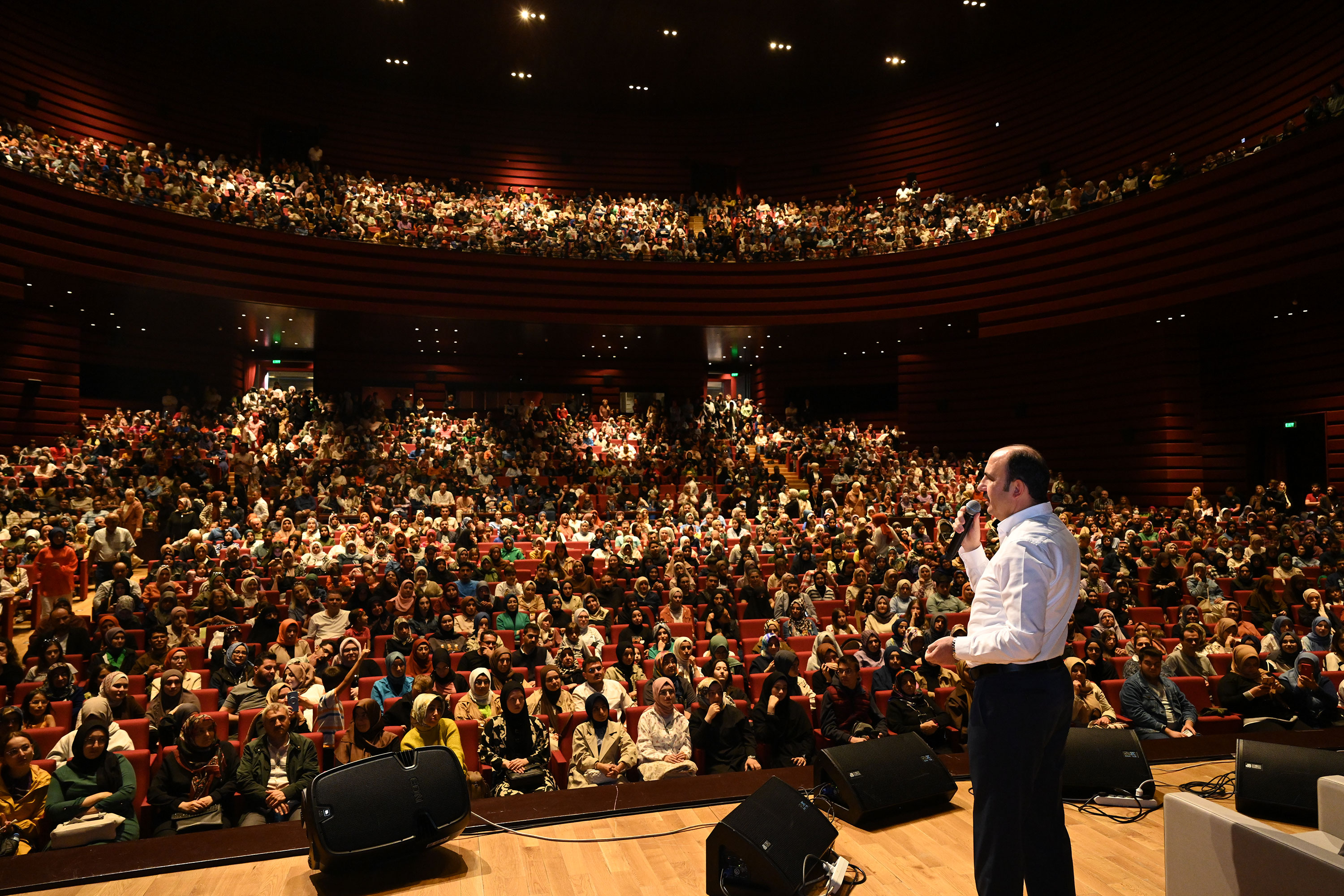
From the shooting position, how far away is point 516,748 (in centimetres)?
404

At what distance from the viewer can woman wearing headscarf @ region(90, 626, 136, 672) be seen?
512cm

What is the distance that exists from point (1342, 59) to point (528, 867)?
44.1 ft

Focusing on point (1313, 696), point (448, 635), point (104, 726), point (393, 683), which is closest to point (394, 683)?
point (393, 683)

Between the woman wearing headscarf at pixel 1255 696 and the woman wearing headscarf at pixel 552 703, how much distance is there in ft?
12.3

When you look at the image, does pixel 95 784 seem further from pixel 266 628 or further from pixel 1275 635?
pixel 1275 635

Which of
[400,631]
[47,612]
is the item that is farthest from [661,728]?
[47,612]

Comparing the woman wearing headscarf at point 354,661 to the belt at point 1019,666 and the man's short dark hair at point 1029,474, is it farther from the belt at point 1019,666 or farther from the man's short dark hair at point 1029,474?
the man's short dark hair at point 1029,474

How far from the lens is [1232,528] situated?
9.40 metres

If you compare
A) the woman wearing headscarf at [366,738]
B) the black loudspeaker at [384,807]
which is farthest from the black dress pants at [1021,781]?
the woman wearing headscarf at [366,738]

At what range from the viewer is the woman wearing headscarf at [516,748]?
3895 mm

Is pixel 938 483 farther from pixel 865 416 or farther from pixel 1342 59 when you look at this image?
pixel 1342 59

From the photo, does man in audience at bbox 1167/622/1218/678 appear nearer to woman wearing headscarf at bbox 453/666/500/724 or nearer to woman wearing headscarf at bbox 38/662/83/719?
woman wearing headscarf at bbox 453/666/500/724

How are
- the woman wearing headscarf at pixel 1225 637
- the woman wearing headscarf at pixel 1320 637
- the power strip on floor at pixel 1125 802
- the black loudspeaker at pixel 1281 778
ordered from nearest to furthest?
1. the black loudspeaker at pixel 1281 778
2. the power strip on floor at pixel 1125 802
3. the woman wearing headscarf at pixel 1225 637
4. the woman wearing headscarf at pixel 1320 637

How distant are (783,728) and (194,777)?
2781 mm
